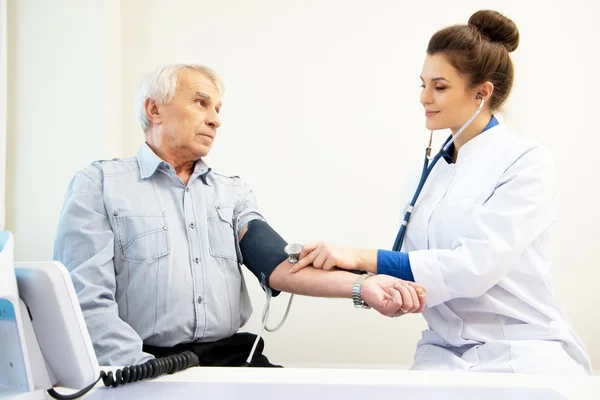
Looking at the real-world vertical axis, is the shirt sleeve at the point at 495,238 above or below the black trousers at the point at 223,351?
above

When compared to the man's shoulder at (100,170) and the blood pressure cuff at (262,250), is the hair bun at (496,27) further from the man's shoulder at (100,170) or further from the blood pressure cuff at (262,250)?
the man's shoulder at (100,170)

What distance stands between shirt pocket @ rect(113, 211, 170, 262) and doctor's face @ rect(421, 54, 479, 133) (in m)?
0.94

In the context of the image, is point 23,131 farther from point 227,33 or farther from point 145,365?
point 145,365

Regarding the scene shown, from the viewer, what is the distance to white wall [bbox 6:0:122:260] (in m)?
2.63

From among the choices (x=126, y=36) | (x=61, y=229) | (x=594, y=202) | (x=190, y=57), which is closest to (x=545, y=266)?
(x=594, y=202)

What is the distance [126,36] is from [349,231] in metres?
1.43

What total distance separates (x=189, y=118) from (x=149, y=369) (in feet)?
3.22

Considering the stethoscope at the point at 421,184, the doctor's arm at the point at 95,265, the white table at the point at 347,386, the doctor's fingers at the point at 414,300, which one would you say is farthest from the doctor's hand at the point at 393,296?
the doctor's arm at the point at 95,265

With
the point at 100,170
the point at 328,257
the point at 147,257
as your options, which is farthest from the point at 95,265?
the point at 328,257

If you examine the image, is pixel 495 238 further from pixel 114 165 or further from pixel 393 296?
pixel 114 165

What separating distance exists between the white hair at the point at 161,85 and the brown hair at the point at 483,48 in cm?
77

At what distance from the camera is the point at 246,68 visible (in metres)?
2.81

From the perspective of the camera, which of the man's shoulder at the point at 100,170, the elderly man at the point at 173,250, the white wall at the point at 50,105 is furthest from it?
the white wall at the point at 50,105

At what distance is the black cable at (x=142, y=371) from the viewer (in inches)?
36.5
